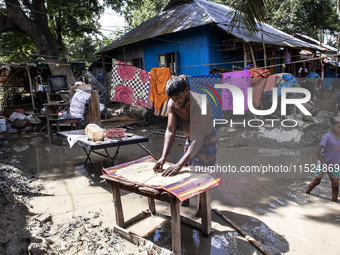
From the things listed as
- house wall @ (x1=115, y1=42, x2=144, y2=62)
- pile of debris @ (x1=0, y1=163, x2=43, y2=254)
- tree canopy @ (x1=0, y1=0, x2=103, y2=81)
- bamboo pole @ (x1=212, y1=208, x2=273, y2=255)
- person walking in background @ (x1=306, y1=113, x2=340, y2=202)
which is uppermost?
tree canopy @ (x1=0, y1=0, x2=103, y2=81)

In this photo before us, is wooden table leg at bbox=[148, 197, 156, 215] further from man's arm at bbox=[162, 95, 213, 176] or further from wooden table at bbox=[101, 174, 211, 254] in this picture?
man's arm at bbox=[162, 95, 213, 176]

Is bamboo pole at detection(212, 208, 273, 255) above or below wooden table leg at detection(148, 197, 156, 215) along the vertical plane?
below

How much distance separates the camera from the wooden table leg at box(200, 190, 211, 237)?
9.78ft

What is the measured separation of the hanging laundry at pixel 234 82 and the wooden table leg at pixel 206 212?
17.1 feet

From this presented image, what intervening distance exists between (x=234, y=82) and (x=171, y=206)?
5.83 metres

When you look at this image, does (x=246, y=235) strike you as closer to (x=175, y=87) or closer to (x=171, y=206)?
(x=171, y=206)

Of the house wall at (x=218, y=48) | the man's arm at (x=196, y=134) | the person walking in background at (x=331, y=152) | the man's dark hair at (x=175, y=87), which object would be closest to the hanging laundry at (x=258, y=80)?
the house wall at (x=218, y=48)

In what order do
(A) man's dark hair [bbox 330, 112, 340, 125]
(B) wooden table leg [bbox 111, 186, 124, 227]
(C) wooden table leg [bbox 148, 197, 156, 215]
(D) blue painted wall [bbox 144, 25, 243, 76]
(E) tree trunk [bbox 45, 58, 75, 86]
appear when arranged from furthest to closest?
(E) tree trunk [bbox 45, 58, 75, 86] → (D) blue painted wall [bbox 144, 25, 243, 76] → (C) wooden table leg [bbox 148, 197, 156, 215] → (A) man's dark hair [bbox 330, 112, 340, 125] → (B) wooden table leg [bbox 111, 186, 124, 227]

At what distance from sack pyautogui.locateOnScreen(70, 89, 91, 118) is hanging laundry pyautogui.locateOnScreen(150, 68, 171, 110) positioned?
2158 mm

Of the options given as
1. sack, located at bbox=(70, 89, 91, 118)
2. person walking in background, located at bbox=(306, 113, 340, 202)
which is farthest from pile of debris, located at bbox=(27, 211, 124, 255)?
sack, located at bbox=(70, 89, 91, 118)

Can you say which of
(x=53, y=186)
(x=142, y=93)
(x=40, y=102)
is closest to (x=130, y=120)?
(x=142, y=93)

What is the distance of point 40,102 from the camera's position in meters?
12.6

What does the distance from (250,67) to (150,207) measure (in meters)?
6.06

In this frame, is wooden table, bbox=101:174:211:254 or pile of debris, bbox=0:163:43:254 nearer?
wooden table, bbox=101:174:211:254
